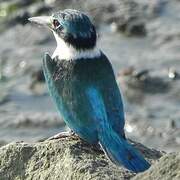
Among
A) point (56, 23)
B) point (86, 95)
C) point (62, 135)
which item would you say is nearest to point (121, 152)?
point (86, 95)

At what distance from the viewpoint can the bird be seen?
5703 mm

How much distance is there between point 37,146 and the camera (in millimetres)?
5836

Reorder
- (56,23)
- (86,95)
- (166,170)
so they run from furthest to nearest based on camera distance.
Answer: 1. (56,23)
2. (86,95)
3. (166,170)

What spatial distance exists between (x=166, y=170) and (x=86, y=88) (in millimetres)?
1332

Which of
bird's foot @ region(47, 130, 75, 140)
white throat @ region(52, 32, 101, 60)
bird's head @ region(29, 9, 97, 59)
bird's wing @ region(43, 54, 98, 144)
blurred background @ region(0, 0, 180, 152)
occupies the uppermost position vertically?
bird's head @ region(29, 9, 97, 59)

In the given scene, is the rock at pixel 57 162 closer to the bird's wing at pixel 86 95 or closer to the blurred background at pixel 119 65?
the bird's wing at pixel 86 95

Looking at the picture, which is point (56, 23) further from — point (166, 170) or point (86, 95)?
point (166, 170)

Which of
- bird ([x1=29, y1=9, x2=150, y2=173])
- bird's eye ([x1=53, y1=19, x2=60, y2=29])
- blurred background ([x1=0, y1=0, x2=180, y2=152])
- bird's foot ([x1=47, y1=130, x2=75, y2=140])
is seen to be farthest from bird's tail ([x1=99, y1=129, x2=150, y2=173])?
blurred background ([x1=0, y1=0, x2=180, y2=152])

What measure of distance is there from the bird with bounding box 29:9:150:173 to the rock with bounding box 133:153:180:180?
72 centimetres

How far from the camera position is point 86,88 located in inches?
234

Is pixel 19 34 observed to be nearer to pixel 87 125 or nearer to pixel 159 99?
pixel 159 99

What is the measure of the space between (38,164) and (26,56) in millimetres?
4883

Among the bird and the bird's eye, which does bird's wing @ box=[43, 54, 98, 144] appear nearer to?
the bird

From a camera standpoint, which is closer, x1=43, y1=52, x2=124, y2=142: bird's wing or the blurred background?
x1=43, y1=52, x2=124, y2=142: bird's wing
